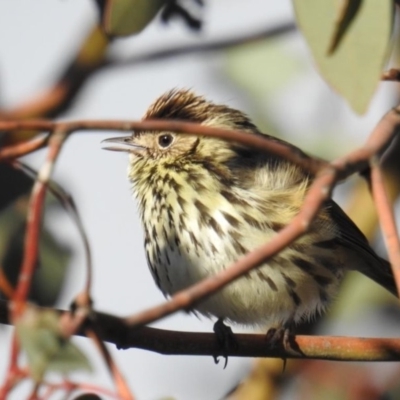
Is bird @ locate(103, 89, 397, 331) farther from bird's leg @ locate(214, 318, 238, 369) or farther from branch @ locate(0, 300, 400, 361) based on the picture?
branch @ locate(0, 300, 400, 361)

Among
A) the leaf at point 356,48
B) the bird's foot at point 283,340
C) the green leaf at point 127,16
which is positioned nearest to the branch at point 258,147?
the leaf at point 356,48

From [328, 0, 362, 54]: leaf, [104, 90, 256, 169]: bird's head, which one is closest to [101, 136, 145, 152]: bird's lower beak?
[104, 90, 256, 169]: bird's head

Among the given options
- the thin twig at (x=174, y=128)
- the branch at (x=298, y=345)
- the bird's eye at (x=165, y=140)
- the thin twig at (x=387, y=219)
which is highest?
the thin twig at (x=174, y=128)

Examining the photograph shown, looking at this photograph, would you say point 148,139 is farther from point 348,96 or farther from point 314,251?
point 348,96

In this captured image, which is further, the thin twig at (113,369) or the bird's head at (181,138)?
the bird's head at (181,138)

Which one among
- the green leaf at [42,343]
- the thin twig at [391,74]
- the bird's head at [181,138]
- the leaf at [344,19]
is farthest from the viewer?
the bird's head at [181,138]

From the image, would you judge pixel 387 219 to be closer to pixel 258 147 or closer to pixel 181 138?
pixel 258 147

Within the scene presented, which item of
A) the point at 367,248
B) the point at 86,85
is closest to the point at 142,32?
the point at 86,85

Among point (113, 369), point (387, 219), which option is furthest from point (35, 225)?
point (387, 219)

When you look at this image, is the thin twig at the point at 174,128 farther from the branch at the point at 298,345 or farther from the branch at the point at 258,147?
the branch at the point at 298,345
